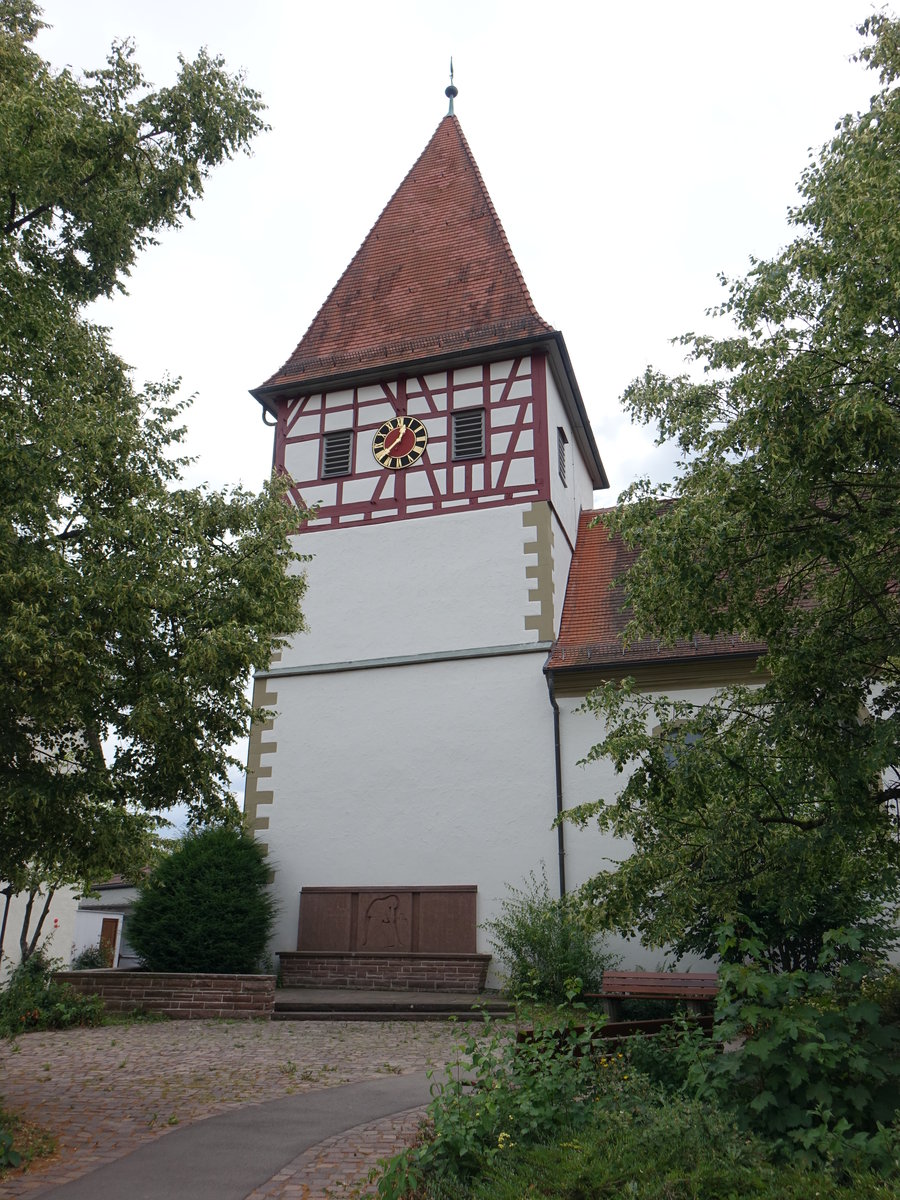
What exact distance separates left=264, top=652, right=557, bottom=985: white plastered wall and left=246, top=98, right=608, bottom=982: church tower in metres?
0.03

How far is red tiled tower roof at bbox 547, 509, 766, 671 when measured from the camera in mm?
15008

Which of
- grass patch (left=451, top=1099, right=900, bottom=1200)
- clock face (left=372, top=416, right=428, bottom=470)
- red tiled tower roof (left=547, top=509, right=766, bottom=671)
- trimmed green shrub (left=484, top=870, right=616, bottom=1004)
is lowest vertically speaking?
grass patch (left=451, top=1099, right=900, bottom=1200)

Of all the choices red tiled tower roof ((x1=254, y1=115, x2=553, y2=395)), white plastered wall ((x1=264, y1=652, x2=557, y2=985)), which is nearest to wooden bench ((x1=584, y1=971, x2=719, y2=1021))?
white plastered wall ((x1=264, y1=652, x2=557, y2=985))

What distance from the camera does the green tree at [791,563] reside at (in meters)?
5.91

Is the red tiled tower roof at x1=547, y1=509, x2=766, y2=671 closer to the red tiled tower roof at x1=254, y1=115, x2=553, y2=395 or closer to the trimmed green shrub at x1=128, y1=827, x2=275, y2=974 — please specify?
the red tiled tower roof at x1=254, y1=115, x2=553, y2=395

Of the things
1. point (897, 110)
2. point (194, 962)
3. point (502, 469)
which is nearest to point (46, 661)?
point (897, 110)

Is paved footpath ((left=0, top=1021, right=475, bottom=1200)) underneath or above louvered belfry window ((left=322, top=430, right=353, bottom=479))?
underneath

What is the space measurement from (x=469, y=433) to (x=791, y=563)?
11.7m

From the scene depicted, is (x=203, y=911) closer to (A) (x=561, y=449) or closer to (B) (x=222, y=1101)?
(B) (x=222, y=1101)

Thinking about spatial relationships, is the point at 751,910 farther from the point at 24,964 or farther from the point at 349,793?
the point at 24,964

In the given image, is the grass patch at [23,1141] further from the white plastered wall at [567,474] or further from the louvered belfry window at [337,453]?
the louvered belfry window at [337,453]

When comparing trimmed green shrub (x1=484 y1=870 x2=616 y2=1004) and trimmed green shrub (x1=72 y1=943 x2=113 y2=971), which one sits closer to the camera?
trimmed green shrub (x1=484 y1=870 x2=616 y2=1004)

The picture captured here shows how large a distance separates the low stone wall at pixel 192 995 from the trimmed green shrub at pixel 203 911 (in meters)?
0.76

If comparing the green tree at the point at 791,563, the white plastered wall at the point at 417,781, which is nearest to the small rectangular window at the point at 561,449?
the white plastered wall at the point at 417,781
